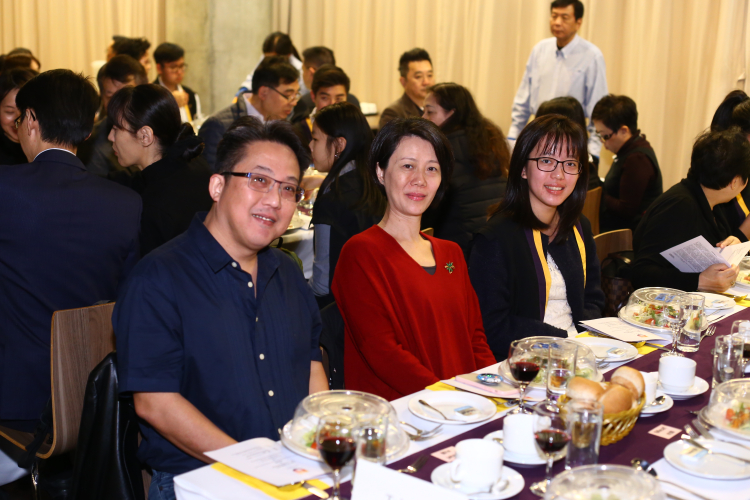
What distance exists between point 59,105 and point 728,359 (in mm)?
2316

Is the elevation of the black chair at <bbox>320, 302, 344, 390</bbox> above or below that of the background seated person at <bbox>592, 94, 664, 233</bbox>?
below

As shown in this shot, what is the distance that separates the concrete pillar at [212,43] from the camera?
810cm

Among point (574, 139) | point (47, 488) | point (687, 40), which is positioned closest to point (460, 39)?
point (687, 40)

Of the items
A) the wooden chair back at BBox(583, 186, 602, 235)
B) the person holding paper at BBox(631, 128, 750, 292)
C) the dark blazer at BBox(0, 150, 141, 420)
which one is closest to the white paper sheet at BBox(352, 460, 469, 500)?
the dark blazer at BBox(0, 150, 141, 420)

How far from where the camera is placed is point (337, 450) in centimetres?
119

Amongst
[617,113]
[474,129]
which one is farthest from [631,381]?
[617,113]

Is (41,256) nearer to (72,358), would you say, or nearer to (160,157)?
(72,358)

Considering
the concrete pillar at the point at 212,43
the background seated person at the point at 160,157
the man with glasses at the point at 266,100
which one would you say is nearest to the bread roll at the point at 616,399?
the background seated person at the point at 160,157

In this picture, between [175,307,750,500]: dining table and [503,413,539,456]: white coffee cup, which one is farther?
[503,413,539,456]: white coffee cup

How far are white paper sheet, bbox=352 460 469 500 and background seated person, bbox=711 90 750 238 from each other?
2809 millimetres

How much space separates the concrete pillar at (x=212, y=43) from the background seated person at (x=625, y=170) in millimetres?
4783

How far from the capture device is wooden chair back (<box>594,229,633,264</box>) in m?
3.44

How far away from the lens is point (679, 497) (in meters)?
1.28

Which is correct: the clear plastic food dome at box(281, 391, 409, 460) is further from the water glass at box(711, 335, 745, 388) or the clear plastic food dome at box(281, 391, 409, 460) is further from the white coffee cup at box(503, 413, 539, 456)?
the water glass at box(711, 335, 745, 388)
